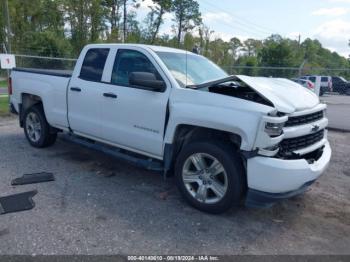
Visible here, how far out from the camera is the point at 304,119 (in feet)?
13.3

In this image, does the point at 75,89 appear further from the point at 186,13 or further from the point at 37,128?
the point at 186,13

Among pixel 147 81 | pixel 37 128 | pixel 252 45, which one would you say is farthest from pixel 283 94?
pixel 252 45

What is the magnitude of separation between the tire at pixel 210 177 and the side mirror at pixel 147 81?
0.84 meters

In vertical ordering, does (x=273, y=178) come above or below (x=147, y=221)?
above

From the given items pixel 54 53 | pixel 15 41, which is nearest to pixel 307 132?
pixel 54 53

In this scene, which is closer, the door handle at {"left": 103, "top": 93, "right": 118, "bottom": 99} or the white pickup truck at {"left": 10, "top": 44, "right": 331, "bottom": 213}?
the white pickup truck at {"left": 10, "top": 44, "right": 331, "bottom": 213}

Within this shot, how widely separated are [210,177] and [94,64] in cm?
268

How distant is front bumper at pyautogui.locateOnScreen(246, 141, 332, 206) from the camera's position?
11.7ft

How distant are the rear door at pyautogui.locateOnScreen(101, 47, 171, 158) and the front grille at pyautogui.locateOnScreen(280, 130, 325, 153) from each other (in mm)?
1480

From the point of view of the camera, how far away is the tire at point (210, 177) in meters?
3.84

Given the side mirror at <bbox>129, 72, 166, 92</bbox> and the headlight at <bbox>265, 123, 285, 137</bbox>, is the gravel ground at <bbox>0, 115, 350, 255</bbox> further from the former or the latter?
the side mirror at <bbox>129, 72, 166, 92</bbox>

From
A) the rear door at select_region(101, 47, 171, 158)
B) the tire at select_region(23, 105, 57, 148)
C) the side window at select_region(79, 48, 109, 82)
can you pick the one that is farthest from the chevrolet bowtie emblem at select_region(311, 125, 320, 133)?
the tire at select_region(23, 105, 57, 148)

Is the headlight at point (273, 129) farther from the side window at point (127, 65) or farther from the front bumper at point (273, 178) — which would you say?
the side window at point (127, 65)

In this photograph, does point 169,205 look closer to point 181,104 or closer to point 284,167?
point 181,104
